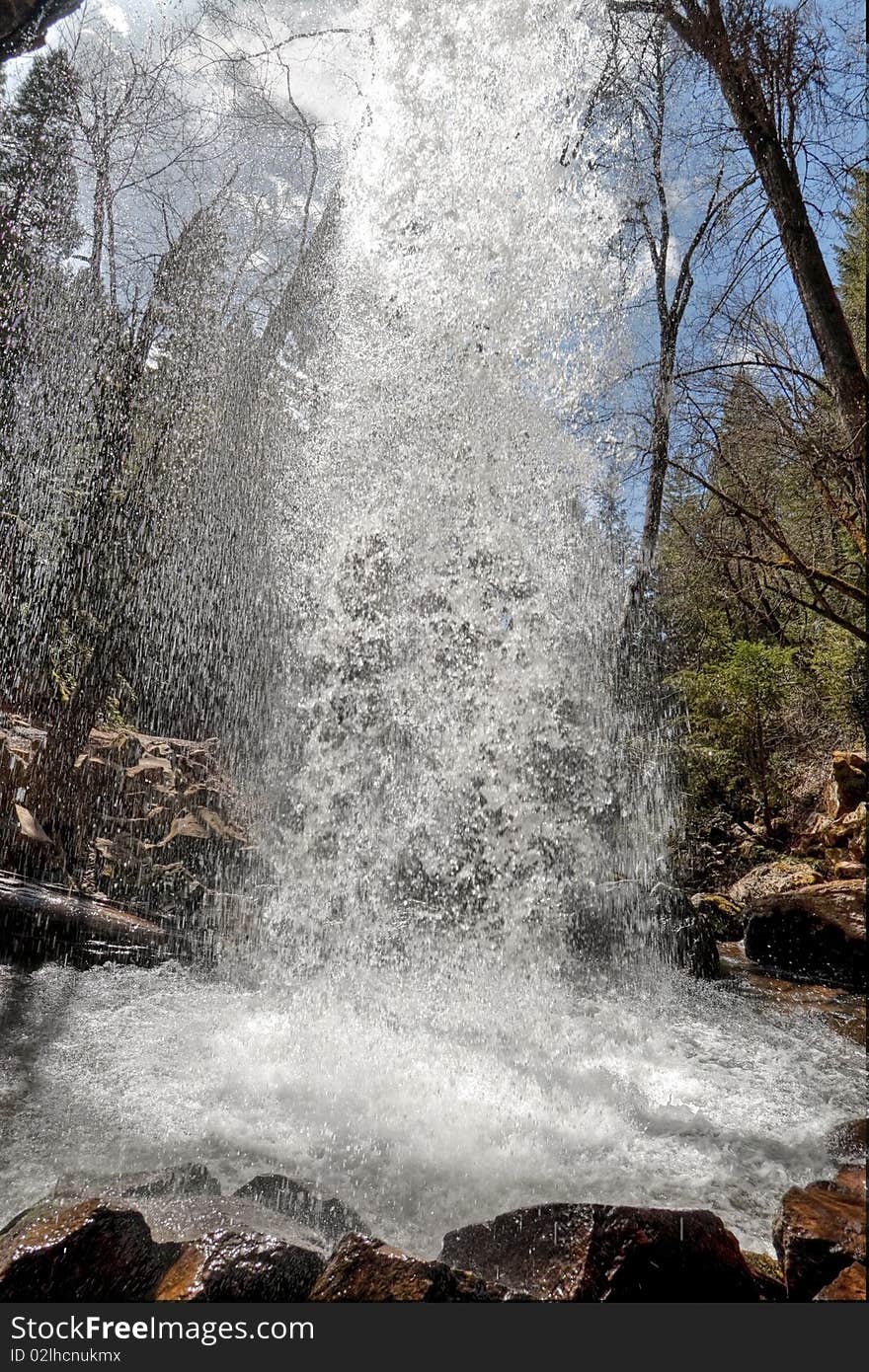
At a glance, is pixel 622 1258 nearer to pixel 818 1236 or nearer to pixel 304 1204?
pixel 818 1236

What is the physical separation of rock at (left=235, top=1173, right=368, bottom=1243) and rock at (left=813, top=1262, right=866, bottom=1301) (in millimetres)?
1268

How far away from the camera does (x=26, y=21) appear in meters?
6.81

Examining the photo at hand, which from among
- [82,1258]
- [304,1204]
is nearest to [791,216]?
[304,1204]

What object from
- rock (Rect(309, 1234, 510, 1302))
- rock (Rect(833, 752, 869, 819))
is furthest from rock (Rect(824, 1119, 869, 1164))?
rock (Rect(833, 752, 869, 819))

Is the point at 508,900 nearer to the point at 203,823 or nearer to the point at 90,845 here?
the point at 203,823

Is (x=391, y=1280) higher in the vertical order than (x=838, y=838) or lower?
lower

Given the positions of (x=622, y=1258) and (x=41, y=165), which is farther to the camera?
(x=41, y=165)

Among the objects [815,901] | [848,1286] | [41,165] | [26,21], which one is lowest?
[848,1286]

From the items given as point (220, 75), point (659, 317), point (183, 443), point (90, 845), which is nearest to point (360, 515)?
point (183, 443)

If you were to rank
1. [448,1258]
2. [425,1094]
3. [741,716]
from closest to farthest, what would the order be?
1. [448,1258]
2. [425,1094]
3. [741,716]

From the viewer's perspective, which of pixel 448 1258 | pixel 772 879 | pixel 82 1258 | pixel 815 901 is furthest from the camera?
pixel 772 879

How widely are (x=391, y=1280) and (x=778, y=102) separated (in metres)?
5.78

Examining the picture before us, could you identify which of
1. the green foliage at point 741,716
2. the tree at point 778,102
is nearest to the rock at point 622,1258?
the tree at point 778,102

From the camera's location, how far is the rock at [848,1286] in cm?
146
